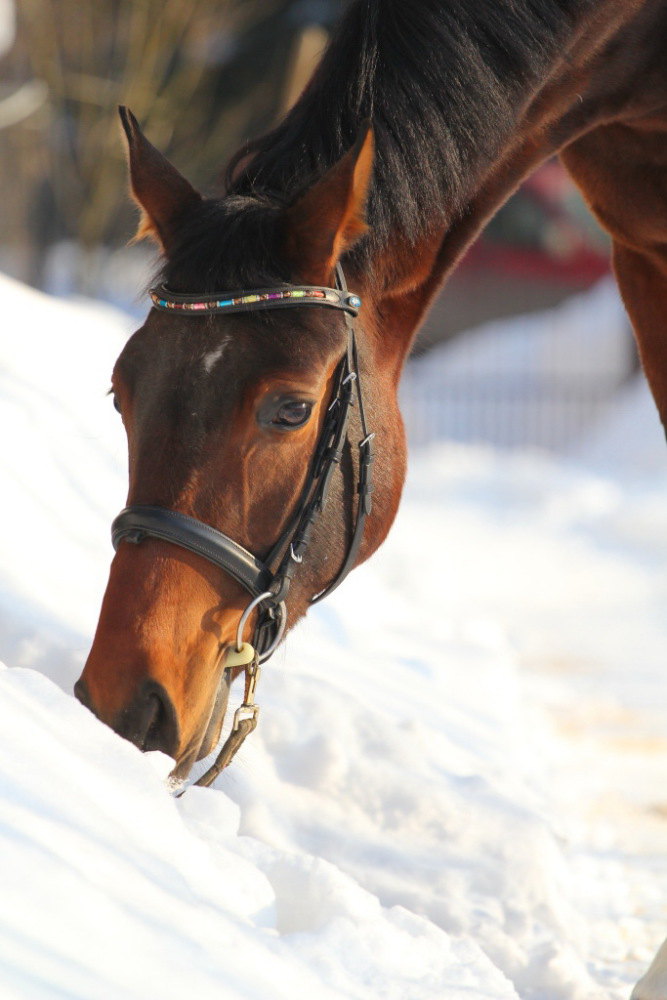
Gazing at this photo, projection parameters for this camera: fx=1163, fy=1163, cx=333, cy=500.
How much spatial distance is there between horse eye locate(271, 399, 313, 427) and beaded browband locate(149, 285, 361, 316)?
168mm

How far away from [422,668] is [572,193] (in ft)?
47.8

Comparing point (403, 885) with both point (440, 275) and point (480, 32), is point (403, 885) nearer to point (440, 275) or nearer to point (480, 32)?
point (440, 275)

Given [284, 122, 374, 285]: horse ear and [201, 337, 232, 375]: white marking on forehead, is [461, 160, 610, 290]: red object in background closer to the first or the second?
[284, 122, 374, 285]: horse ear

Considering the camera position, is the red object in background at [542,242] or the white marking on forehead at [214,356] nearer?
the white marking on forehead at [214,356]

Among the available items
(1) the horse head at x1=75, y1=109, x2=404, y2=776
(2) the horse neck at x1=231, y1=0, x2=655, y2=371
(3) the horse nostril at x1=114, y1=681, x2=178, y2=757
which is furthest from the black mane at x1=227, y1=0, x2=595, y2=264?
(3) the horse nostril at x1=114, y1=681, x2=178, y2=757

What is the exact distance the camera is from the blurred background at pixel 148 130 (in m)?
9.88

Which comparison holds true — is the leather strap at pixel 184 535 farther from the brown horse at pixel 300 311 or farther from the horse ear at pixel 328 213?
the horse ear at pixel 328 213

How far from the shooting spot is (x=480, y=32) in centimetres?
229

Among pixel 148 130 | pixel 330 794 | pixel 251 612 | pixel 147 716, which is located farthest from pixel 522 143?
pixel 148 130

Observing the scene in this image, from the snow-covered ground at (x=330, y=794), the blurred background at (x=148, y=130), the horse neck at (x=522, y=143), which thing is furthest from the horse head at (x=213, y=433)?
the blurred background at (x=148, y=130)

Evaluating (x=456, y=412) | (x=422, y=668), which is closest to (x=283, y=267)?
(x=422, y=668)

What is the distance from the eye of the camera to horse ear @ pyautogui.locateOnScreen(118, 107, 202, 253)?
215 centimetres

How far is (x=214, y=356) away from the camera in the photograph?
193cm

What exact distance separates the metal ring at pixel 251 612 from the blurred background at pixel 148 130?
4.65m
